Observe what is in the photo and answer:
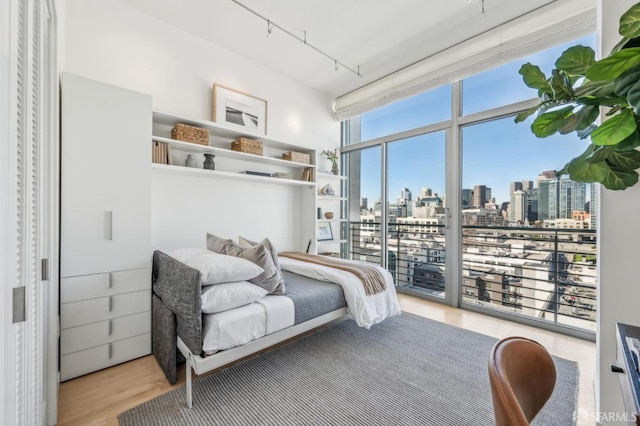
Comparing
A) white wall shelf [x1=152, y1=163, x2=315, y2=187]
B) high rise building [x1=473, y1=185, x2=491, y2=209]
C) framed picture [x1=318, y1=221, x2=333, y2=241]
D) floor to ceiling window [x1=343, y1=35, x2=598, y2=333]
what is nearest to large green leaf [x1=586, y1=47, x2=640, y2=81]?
floor to ceiling window [x1=343, y1=35, x2=598, y2=333]

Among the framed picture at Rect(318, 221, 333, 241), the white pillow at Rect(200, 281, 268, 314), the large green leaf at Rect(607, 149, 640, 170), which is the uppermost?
the large green leaf at Rect(607, 149, 640, 170)

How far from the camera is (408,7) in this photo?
2.65 m

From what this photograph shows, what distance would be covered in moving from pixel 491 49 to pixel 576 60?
90.5 inches

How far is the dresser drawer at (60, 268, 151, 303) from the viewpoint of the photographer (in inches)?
75.3

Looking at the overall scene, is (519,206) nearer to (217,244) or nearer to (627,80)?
(627,80)

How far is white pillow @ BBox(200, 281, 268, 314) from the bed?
24mm

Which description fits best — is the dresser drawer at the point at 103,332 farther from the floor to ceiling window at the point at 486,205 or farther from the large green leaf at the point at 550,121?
the floor to ceiling window at the point at 486,205

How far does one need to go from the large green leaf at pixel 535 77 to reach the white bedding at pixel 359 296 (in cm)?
185

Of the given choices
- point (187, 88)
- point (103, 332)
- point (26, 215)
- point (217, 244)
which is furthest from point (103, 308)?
point (187, 88)

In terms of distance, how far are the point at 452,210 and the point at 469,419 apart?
234 centimetres

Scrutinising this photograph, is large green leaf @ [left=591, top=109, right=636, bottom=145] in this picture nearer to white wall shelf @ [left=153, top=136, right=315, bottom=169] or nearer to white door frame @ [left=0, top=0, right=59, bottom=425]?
white door frame @ [left=0, top=0, right=59, bottom=425]

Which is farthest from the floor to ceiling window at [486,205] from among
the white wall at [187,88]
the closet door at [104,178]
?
the closet door at [104,178]

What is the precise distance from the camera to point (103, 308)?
2.03m

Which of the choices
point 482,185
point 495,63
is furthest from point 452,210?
point 495,63
